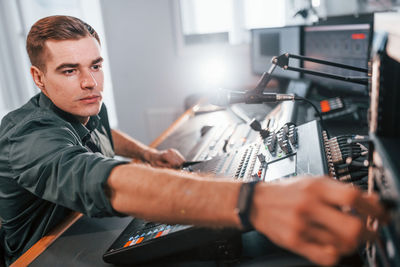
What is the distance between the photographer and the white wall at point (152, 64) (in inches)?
117

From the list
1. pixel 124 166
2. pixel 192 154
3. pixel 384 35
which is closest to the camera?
pixel 384 35

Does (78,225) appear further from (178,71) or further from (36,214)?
Result: (178,71)

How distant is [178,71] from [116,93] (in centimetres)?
65

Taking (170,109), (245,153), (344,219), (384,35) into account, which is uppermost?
(384,35)

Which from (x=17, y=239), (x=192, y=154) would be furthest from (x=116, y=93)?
→ (x=17, y=239)

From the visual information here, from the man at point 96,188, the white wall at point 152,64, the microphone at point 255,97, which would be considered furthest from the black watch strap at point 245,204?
the white wall at point 152,64

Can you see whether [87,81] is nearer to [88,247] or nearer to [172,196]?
[88,247]

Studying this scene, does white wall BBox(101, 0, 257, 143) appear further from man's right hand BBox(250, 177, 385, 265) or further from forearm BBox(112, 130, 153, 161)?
man's right hand BBox(250, 177, 385, 265)

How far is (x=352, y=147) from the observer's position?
897 mm

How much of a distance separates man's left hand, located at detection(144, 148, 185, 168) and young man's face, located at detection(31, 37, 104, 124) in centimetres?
37

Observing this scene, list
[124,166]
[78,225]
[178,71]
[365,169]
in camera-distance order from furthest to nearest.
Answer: [178,71], [78,225], [365,169], [124,166]

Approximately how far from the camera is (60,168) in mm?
702

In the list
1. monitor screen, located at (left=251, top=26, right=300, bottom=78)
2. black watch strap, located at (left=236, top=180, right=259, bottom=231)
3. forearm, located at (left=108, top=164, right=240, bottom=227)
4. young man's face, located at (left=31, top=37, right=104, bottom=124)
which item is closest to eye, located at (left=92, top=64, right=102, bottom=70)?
young man's face, located at (left=31, top=37, right=104, bottom=124)

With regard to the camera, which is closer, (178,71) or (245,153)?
(245,153)
